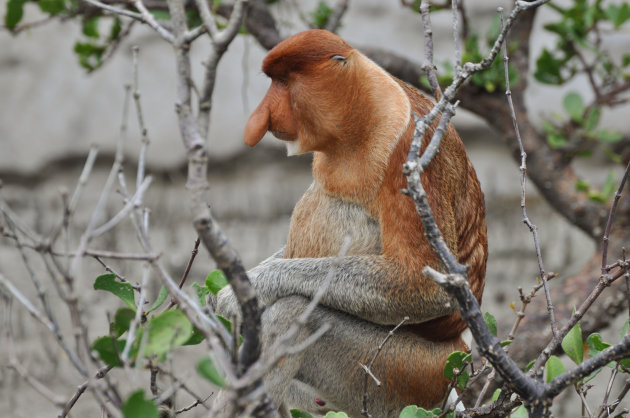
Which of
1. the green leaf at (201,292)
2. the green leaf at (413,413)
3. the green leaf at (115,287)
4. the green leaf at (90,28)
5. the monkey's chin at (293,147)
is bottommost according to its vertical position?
the green leaf at (413,413)

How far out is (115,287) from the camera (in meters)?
1.97

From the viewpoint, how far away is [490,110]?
417 cm

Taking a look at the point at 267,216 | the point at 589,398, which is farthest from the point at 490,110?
the point at 267,216

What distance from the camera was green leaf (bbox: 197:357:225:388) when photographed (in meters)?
1.40

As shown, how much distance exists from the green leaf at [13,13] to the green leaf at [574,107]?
3.00 m

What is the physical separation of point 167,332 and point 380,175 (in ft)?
4.07

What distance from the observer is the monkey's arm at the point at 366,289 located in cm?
255

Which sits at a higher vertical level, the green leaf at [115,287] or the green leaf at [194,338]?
the green leaf at [115,287]

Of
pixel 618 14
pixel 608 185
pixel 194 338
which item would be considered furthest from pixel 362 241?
pixel 618 14

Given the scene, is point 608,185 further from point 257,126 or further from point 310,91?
point 257,126

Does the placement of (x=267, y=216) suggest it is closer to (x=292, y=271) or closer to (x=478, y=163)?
(x=478, y=163)

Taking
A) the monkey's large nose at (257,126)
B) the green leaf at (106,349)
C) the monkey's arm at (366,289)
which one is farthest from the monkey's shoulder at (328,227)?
the green leaf at (106,349)

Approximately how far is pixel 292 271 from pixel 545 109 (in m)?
5.23

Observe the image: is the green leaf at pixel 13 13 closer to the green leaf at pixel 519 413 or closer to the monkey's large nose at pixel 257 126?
the monkey's large nose at pixel 257 126
